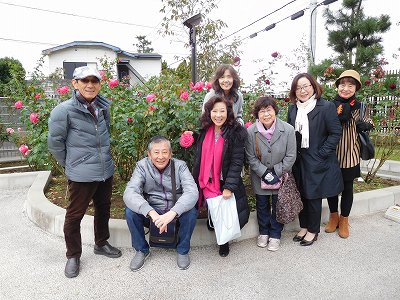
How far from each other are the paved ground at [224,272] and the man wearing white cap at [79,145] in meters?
0.26

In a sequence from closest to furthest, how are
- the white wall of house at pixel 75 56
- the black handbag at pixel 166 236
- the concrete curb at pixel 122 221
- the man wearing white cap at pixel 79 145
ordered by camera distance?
the man wearing white cap at pixel 79 145, the black handbag at pixel 166 236, the concrete curb at pixel 122 221, the white wall of house at pixel 75 56

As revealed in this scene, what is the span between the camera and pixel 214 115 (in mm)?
2789

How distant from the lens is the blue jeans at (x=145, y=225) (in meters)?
2.72

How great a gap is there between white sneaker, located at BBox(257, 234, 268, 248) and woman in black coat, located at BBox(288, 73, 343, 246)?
1.25 feet

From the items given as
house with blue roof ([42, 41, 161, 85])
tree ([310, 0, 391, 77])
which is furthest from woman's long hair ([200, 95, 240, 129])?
house with blue roof ([42, 41, 161, 85])

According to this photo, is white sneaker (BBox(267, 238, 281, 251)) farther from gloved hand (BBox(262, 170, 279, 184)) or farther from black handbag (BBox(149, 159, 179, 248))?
black handbag (BBox(149, 159, 179, 248))

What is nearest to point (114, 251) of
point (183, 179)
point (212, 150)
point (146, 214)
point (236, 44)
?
point (146, 214)

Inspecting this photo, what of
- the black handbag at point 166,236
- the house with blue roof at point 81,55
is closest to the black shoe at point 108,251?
the black handbag at point 166,236

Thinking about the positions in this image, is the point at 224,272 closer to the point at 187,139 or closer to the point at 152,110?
the point at 187,139

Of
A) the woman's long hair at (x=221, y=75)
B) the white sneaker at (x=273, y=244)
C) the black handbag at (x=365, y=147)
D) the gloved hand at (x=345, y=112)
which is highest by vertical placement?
the woman's long hair at (x=221, y=75)

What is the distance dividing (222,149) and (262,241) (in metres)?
1.05

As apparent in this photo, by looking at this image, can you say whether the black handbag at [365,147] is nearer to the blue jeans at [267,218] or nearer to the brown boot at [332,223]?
the brown boot at [332,223]

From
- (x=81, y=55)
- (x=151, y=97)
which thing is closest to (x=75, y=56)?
(x=81, y=55)

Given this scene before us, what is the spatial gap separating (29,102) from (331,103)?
3812 mm
